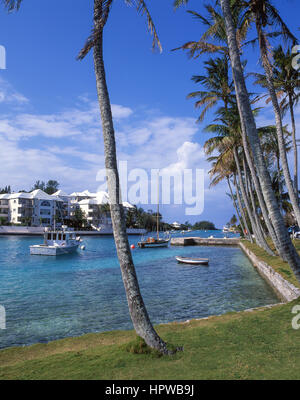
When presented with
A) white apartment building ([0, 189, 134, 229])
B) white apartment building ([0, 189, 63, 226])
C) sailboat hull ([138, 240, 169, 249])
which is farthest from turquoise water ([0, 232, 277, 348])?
white apartment building ([0, 189, 63, 226])

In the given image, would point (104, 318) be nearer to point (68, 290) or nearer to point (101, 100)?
point (68, 290)

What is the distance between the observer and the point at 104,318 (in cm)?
1186

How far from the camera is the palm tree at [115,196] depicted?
233 inches

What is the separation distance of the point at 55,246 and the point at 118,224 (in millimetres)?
36150

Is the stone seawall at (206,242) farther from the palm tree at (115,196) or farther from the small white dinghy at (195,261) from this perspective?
the palm tree at (115,196)

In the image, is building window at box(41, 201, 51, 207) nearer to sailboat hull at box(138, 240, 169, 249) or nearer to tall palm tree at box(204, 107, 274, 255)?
sailboat hull at box(138, 240, 169, 249)

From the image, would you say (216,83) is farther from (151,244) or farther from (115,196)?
(151,244)

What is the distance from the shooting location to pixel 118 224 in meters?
6.00

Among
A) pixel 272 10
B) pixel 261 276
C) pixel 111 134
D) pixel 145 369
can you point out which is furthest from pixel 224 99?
pixel 145 369

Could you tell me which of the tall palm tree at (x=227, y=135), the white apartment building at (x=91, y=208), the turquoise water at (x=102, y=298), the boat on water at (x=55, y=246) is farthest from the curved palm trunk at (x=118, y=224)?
the white apartment building at (x=91, y=208)

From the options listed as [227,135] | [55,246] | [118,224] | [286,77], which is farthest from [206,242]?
[118,224]

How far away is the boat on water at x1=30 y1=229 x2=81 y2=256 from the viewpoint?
3909cm

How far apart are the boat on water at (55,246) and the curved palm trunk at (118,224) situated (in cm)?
3557
